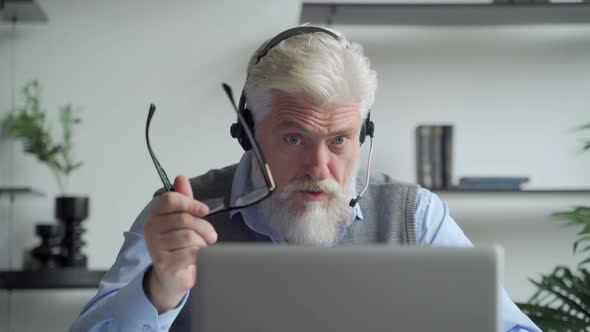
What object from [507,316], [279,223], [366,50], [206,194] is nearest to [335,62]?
[279,223]

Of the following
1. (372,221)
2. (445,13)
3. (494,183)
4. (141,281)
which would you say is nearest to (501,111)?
(494,183)

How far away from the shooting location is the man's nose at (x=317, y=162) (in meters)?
1.34

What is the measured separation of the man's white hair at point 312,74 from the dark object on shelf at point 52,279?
57.1 inches

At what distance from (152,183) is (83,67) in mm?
517

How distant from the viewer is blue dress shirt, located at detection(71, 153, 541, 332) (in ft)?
3.61

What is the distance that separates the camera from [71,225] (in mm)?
2762

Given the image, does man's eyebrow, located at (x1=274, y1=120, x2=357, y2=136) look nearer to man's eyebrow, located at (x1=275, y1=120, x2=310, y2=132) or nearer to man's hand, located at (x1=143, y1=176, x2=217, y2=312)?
man's eyebrow, located at (x1=275, y1=120, x2=310, y2=132)

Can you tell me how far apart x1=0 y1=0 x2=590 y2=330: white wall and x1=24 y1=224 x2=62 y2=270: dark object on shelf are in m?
0.19

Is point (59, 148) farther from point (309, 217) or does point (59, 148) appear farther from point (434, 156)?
point (309, 217)

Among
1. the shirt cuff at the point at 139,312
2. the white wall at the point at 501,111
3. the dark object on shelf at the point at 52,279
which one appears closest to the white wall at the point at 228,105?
the white wall at the point at 501,111

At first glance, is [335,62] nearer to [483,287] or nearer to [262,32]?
[483,287]

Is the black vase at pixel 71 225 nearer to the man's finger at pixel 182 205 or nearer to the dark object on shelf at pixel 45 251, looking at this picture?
the dark object on shelf at pixel 45 251

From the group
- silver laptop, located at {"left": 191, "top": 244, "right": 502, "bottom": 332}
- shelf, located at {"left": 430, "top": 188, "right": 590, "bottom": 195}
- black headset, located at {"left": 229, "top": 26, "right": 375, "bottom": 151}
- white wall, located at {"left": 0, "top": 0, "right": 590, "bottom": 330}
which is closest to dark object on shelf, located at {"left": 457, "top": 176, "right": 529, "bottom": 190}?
shelf, located at {"left": 430, "top": 188, "right": 590, "bottom": 195}

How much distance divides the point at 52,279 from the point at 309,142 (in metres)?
1.60
